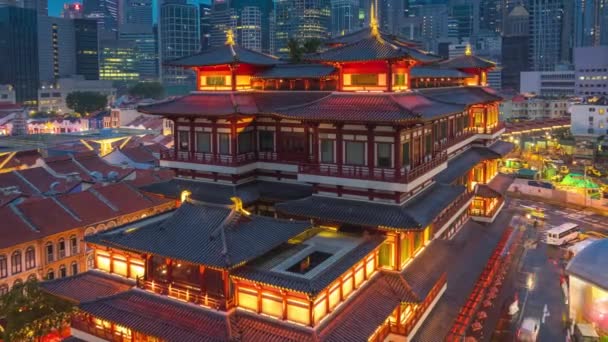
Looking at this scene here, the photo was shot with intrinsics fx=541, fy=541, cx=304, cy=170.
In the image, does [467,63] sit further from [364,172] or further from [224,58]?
[364,172]

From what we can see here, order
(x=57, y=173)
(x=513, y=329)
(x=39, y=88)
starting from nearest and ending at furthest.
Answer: (x=513, y=329)
(x=57, y=173)
(x=39, y=88)

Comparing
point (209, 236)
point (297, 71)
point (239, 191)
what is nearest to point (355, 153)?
point (239, 191)

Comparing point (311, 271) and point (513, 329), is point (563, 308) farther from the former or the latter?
point (311, 271)

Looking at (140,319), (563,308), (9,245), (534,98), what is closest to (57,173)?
(9,245)

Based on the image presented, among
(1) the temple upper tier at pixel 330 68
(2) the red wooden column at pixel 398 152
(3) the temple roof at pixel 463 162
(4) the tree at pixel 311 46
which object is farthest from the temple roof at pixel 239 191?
(4) the tree at pixel 311 46

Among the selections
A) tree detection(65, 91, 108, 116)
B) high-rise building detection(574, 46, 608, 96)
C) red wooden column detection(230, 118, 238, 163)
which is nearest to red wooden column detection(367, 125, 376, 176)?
red wooden column detection(230, 118, 238, 163)

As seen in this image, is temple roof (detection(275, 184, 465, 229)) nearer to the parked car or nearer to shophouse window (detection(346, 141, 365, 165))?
shophouse window (detection(346, 141, 365, 165))
